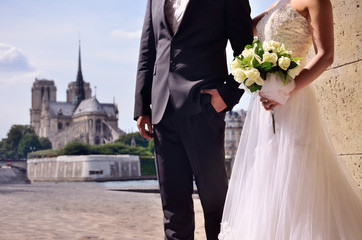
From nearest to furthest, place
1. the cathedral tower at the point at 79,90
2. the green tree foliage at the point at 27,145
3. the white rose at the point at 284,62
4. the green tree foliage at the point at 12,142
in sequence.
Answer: the white rose at the point at 284,62 < the green tree foliage at the point at 27,145 < the green tree foliage at the point at 12,142 < the cathedral tower at the point at 79,90

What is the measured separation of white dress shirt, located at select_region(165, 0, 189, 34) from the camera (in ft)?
8.09

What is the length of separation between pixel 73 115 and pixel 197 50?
340ft

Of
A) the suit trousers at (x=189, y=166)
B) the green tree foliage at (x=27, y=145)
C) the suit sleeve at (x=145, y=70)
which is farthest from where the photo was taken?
the green tree foliage at (x=27, y=145)

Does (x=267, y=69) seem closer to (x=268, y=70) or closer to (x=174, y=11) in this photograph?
(x=268, y=70)

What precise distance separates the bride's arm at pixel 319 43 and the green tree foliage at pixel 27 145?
92.7 meters

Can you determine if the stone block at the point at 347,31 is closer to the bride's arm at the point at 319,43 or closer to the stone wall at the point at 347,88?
the stone wall at the point at 347,88

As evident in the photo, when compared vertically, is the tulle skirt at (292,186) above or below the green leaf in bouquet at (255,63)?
below

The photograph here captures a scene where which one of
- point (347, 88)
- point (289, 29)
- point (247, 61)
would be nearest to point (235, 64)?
point (247, 61)

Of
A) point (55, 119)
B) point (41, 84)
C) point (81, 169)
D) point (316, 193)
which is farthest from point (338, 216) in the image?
A: point (41, 84)

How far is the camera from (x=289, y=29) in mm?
2449

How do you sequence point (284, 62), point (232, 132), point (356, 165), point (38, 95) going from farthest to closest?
point (38, 95) → point (232, 132) → point (356, 165) → point (284, 62)

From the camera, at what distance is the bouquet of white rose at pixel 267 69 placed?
222 cm

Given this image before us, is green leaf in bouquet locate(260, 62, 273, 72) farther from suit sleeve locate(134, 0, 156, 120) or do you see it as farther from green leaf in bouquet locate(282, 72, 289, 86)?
suit sleeve locate(134, 0, 156, 120)

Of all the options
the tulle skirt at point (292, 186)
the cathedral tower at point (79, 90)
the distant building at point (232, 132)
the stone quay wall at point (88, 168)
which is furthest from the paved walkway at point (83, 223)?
the cathedral tower at point (79, 90)
